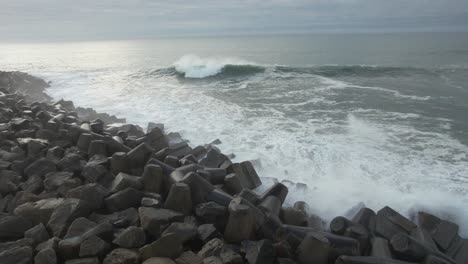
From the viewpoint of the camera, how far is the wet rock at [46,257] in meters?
3.34

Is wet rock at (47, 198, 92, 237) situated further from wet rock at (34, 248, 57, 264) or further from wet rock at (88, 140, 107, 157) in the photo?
wet rock at (88, 140, 107, 157)

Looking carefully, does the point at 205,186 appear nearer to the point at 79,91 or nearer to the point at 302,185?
the point at 302,185

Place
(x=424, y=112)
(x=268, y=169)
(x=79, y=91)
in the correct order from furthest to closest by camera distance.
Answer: (x=79, y=91) → (x=424, y=112) → (x=268, y=169)

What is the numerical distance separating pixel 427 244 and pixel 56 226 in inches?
162

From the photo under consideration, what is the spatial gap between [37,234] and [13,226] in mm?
351

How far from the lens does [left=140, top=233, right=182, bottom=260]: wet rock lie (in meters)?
3.43

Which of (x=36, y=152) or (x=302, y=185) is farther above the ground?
(x=36, y=152)

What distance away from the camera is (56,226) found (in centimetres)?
389

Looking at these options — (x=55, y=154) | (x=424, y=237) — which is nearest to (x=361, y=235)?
(x=424, y=237)

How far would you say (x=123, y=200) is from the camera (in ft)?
14.3

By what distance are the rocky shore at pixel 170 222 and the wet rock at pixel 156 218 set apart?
0.04 ft

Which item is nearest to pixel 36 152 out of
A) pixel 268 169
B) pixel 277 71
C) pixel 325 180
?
pixel 268 169

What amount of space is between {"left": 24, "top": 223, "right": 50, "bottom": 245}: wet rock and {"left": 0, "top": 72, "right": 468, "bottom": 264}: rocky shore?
1cm

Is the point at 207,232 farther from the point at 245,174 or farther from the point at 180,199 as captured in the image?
the point at 245,174
